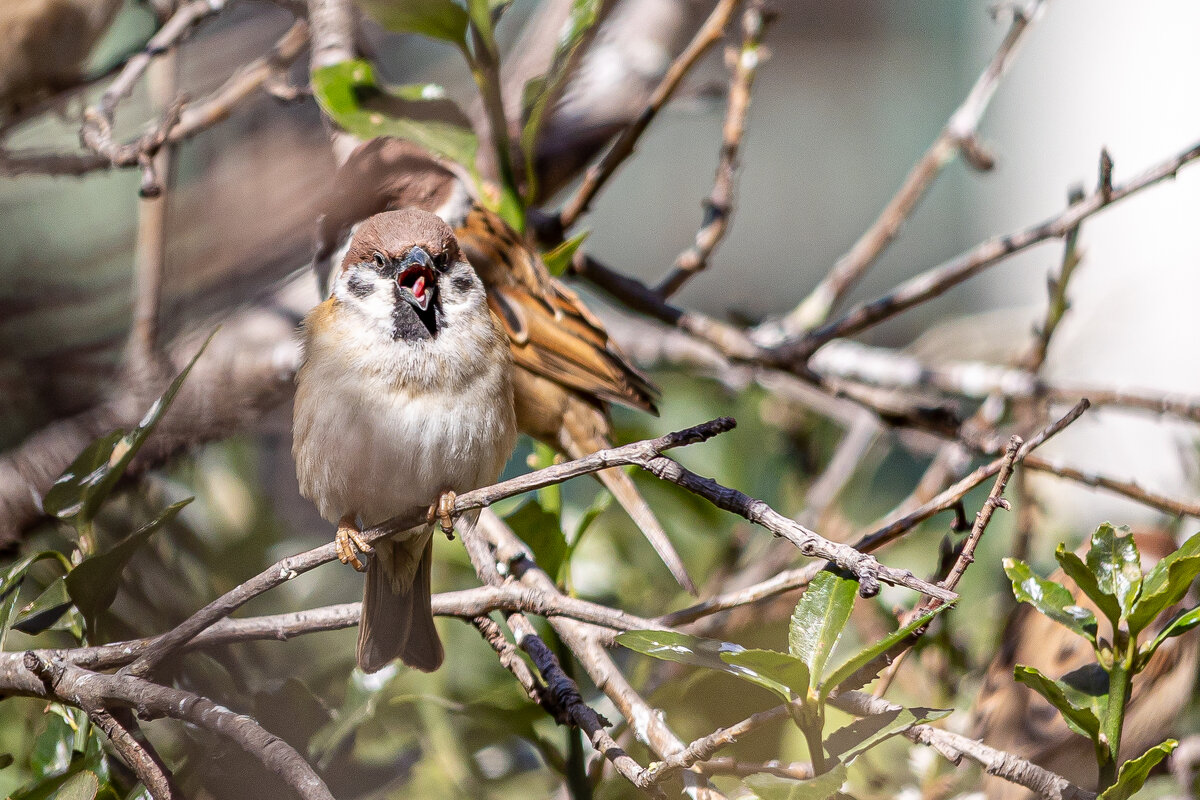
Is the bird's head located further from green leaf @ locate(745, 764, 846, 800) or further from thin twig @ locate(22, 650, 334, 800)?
green leaf @ locate(745, 764, 846, 800)

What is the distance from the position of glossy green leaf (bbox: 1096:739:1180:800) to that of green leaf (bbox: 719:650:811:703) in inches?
9.4

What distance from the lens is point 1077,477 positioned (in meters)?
1.22

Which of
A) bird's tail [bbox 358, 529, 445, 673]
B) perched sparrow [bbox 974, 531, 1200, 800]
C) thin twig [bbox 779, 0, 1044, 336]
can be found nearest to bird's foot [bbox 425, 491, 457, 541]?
bird's tail [bbox 358, 529, 445, 673]

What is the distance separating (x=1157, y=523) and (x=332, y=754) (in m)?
1.46

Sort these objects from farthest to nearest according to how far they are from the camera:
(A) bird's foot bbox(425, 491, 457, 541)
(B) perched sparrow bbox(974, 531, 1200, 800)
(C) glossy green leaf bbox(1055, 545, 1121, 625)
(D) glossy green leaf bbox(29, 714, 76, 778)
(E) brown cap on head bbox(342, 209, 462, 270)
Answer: (E) brown cap on head bbox(342, 209, 462, 270) → (B) perched sparrow bbox(974, 531, 1200, 800) → (A) bird's foot bbox(425, 491, 457, 541) → (D) glossy green leaf bbox(29, 714, 76, 778) → (C) glossy green leaf bbox(1055, 545, 1121, 625)

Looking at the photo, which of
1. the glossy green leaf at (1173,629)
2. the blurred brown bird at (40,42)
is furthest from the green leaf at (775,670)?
the blurred brown bird at (40,42)

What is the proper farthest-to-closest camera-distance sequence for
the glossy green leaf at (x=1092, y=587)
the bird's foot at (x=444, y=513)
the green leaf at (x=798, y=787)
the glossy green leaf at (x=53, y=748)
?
the bird's foot at (x=444, y=513), the glossy green leaf at (x=53, y=748), the glossy green leaf at (x=1092, y=587), the green leaf at (x=798, y=787)

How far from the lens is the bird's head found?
1.26 meters

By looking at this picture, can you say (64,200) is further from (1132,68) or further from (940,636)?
(1132,68)

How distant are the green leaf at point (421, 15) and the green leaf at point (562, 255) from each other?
11.4 inches

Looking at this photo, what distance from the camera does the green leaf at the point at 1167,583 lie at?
82 cm

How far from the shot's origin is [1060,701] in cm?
82

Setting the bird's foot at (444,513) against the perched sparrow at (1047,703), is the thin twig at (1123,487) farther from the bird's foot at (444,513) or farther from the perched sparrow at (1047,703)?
the bird's foot at (444,513)

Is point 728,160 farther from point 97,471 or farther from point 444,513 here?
point 97,471
